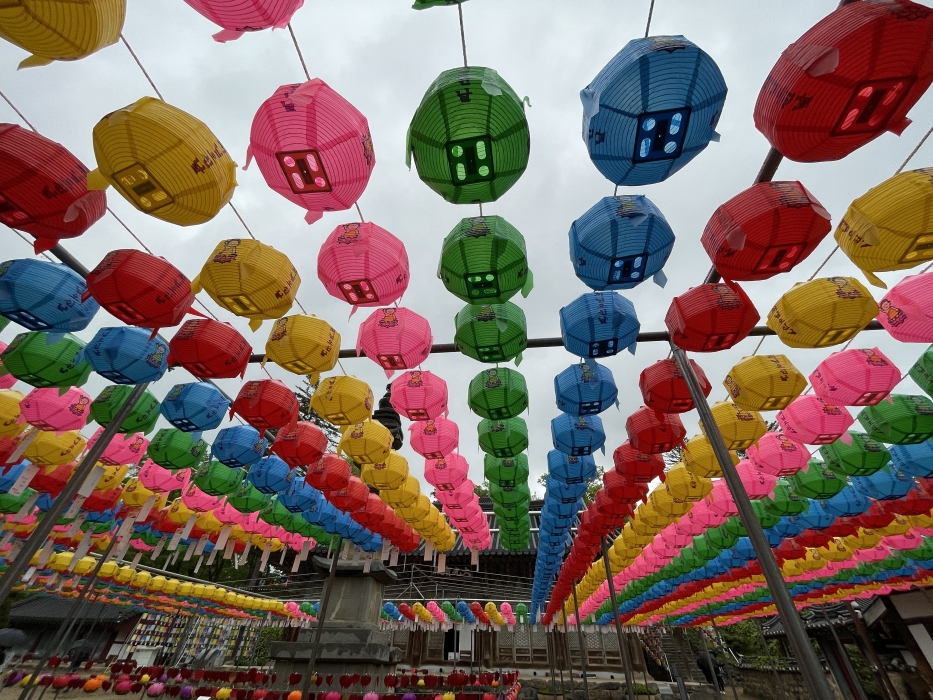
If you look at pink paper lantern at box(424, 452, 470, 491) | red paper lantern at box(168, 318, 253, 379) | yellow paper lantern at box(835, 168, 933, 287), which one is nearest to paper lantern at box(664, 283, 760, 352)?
yellow paper lantern at box(835, 168, 933, 287)

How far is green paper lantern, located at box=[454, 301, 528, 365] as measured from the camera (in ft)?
14.5

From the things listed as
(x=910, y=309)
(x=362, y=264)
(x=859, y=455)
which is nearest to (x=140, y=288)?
(x=362, y=264)

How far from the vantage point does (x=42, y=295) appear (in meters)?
3.88

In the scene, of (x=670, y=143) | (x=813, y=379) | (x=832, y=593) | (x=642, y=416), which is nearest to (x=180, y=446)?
(x=642, y=416)

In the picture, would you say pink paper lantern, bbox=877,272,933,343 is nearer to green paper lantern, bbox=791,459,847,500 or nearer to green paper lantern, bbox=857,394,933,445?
green paper lantern, bbox=857,394,933,445

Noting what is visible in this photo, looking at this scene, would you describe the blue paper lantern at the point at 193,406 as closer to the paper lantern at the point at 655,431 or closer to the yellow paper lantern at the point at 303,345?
the yellow paper lantern at the point at 303,345

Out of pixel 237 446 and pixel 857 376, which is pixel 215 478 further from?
pixel 857 376

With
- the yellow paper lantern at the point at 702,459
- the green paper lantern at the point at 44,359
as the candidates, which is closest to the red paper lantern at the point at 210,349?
the green paper lantern at the point at 44,359

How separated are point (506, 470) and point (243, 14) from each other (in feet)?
23.9

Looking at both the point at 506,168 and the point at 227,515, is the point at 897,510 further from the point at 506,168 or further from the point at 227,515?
the point at 227,515

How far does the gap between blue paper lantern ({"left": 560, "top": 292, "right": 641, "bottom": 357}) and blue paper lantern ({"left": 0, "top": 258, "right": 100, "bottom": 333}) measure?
4805 mm

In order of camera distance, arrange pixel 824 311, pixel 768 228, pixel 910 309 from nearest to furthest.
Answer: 1. pixel 768 228
2. pixel 824 311
3. pixel 910 309

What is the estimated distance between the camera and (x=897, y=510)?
8023mm

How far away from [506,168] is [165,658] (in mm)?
30787
